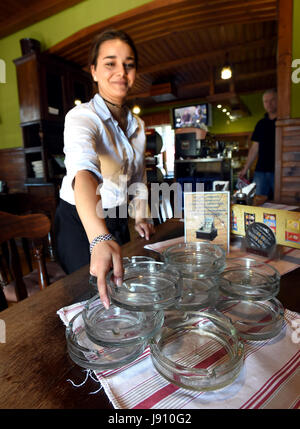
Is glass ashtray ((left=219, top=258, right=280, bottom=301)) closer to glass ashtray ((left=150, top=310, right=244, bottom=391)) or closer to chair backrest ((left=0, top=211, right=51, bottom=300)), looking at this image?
glass ashtray ((left=150, top=310, right=244, bottom=391))

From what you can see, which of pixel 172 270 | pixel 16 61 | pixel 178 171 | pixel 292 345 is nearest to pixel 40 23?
pixel 16 61

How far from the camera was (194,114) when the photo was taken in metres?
8.40

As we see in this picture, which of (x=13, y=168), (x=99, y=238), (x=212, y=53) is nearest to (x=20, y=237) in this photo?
(x=99, y=238)

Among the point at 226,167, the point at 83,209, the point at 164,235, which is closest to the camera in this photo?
the point at 83,209

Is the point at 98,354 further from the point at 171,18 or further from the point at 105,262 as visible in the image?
the point at 171,18

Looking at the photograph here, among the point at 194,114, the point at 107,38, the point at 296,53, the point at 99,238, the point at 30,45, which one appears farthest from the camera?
the point at 194,114

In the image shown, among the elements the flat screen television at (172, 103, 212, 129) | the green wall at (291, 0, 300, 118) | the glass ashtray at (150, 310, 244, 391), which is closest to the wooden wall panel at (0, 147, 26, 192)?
the green wall at (291, 0, 300, 118)

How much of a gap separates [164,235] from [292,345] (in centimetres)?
78

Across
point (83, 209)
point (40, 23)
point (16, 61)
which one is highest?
point (40, 23)

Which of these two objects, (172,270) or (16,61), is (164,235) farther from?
(16,61)

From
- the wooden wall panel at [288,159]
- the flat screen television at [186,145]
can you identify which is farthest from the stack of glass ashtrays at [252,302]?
the flat screen television at [186,145]

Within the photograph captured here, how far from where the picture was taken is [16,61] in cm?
370

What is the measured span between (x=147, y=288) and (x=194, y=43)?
224 inches

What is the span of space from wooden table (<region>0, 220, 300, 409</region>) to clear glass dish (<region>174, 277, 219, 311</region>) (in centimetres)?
18
